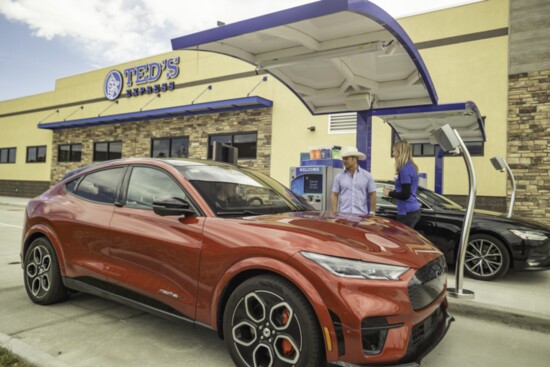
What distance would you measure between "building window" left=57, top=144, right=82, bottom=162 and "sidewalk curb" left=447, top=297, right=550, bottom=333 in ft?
69.0

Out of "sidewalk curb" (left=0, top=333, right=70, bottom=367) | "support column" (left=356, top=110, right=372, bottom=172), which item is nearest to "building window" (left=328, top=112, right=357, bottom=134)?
"support column" (left=356, top=110, right=372, bottom=172)

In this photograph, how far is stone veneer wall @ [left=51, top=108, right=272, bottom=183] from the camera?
14.3 metres

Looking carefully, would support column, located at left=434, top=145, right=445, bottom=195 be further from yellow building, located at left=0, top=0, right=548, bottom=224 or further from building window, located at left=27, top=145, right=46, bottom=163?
building window, located at left=27, top=145, right=46, bottom=163

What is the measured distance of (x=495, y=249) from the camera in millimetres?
5355

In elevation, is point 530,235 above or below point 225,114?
below

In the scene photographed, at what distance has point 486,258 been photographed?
17.7 ft

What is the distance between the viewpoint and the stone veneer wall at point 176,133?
14.3 metres

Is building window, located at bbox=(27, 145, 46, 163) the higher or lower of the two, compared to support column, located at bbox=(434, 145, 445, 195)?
higher

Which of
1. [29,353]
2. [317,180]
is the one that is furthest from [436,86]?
[29,353]

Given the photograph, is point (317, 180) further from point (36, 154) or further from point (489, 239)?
A: point (36, 154)

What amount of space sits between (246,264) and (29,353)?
1692mm

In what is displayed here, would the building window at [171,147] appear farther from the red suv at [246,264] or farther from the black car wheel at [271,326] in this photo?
the black car wheel at [271,326]

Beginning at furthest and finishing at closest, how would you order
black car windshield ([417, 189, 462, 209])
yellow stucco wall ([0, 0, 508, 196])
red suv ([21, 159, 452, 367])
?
1. yellow stucco wall ([0, 0, 508, 196])
2. black car windshield ([417, 189, 462, 209])
3. red suv ([21, 159, 452, 367])

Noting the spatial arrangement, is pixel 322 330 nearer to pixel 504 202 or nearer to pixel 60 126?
pixel 504 202
